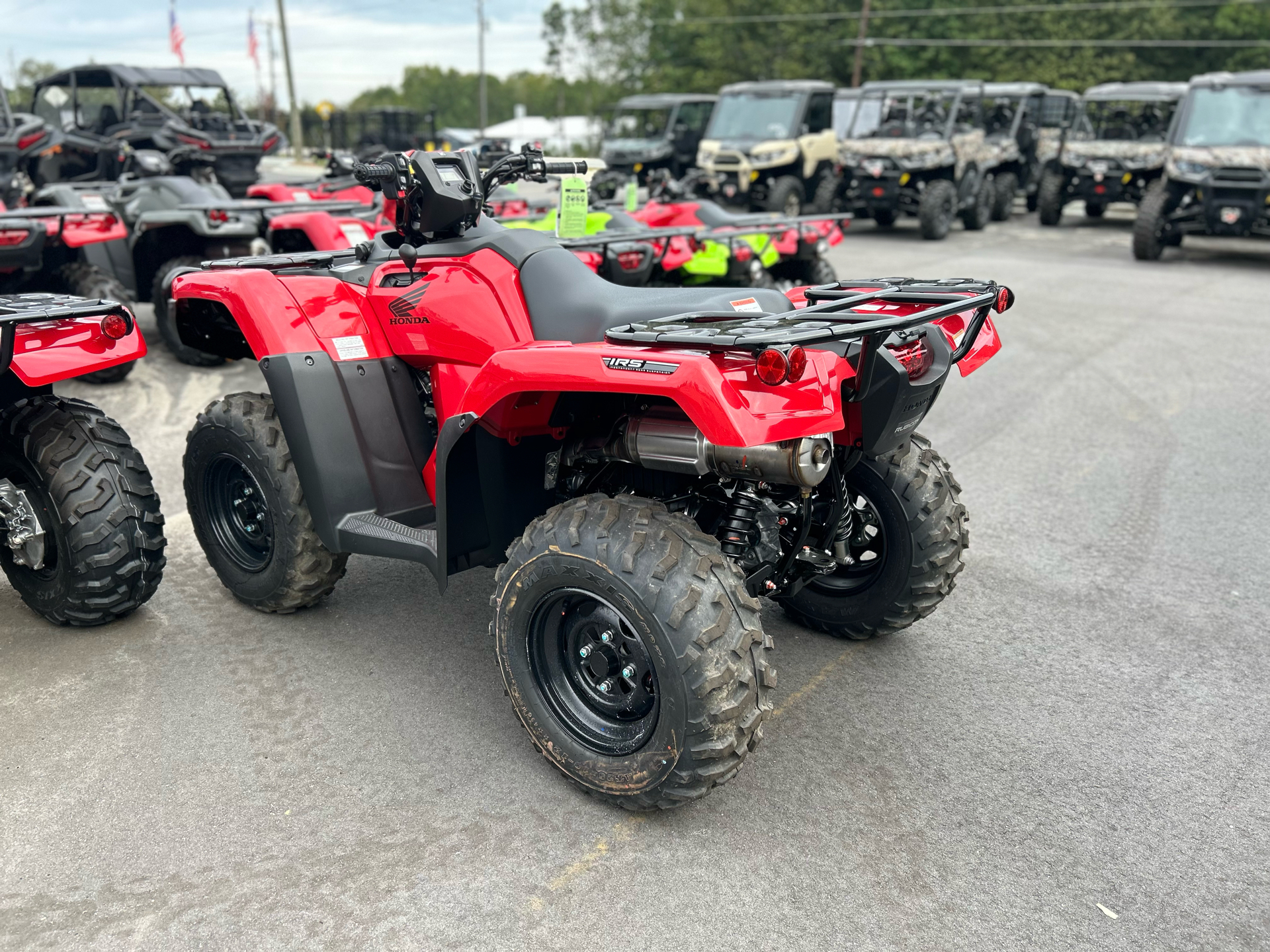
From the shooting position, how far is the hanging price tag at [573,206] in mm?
3760

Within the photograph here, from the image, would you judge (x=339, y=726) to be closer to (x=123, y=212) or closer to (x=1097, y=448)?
(x=1097, y=448)

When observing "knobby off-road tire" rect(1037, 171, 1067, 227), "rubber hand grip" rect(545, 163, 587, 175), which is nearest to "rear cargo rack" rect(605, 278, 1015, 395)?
"rubber hand grip" rect(545, 163, 587, 175)

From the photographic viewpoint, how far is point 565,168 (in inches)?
140

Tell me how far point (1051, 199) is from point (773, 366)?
1887 cm

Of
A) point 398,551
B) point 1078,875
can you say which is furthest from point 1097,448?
point 398,551

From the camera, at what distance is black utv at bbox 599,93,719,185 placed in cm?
2138

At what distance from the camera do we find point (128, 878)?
2543 millimetres

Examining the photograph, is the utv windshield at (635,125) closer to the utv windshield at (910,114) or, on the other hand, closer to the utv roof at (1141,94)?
the utv windshield at (910,114)

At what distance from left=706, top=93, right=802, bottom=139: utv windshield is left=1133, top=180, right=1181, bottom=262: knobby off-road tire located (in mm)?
5924

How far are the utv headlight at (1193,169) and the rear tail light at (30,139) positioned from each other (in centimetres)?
1494

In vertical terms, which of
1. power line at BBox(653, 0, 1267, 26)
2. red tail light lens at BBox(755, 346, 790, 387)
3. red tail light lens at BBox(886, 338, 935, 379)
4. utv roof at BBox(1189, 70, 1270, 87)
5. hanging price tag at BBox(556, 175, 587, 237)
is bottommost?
red tail light lens at BBox(886, 338, 935, 379)

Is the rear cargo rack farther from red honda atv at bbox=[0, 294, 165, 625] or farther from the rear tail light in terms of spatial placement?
the rear tail light

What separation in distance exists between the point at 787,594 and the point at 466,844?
1.33 m

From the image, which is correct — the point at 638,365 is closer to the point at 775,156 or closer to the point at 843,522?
the point at 843,522
